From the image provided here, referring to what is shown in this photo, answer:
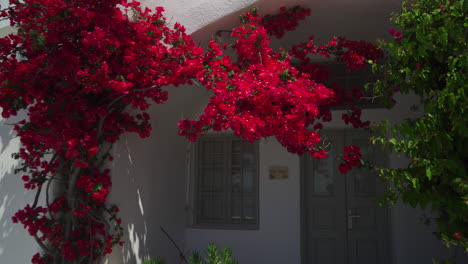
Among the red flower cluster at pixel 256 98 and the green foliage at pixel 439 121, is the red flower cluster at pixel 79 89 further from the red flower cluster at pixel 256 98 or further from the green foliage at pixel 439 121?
the green foliage at pixel 439 121

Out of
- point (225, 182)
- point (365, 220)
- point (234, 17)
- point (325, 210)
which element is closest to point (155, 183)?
point (225, 182)

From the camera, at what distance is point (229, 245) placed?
552 centimetres

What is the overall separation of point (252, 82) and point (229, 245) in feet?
10.4

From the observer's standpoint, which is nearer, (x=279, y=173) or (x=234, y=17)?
(x=234, y=17)

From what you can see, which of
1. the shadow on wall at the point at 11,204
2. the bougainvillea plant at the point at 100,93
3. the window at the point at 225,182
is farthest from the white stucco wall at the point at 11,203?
the window at the point at 225,182

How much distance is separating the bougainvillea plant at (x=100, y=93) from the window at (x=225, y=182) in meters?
1.96

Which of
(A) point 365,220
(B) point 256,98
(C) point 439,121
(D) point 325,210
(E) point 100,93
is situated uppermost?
(E) point 100,93

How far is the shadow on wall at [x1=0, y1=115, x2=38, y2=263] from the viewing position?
3961mm

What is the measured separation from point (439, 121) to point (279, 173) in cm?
316

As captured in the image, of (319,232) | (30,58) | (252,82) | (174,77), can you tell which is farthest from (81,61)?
(319,232)

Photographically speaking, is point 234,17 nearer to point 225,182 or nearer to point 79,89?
point 79,89

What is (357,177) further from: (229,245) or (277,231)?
(229,245)

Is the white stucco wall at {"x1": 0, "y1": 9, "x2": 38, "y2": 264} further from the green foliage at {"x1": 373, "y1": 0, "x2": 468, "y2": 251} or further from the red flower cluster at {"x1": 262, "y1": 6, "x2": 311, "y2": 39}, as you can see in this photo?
the green foliage at {"x1": 373, "y1": 0, "x2": 468, "y2": 251}

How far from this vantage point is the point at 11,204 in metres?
4.11
